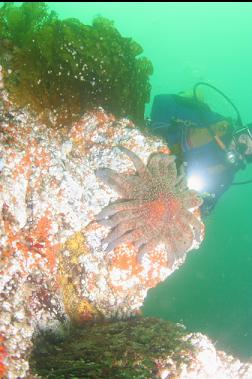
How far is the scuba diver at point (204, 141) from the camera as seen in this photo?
6668 millimetres

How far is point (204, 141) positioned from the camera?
22.1ft

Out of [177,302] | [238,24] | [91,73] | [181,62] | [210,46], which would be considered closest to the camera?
[91,73]

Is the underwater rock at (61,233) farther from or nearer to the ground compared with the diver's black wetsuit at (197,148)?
nearer to the ground

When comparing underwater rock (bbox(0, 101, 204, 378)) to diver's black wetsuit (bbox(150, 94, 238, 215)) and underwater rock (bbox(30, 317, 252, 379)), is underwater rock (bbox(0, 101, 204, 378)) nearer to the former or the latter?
underwater rock (bbox(30, 317, 252, 379))

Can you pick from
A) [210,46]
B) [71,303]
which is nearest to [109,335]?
[71,303]

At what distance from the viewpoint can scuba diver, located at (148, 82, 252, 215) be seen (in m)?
6.67

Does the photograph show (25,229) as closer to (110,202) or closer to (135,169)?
(110,202)

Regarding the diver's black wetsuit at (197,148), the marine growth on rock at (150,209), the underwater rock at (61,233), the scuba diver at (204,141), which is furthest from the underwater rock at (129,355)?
the diver's black wetsuit at (197,148)

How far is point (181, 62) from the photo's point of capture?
91312 millimetres

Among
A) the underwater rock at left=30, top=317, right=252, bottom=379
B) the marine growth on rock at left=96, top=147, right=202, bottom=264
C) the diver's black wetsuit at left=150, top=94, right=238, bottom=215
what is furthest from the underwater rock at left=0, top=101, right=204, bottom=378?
the diver's black wetsuit at left=150, top=94, right=238, bottom=215

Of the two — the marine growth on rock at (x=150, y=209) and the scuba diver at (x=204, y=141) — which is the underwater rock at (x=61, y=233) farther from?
the scuba diver at (x=204, y=141)

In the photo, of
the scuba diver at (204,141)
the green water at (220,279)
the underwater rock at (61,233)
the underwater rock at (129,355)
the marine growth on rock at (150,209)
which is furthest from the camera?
the green water at (220,279)

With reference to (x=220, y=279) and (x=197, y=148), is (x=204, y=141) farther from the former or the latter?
(x=220, y=279)

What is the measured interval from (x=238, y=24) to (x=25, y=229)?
5674 inches
